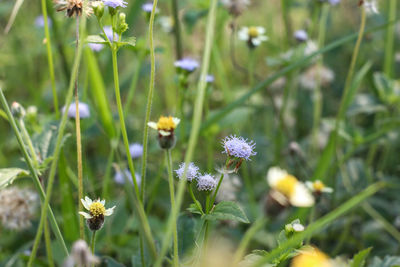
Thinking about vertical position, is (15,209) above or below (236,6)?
below

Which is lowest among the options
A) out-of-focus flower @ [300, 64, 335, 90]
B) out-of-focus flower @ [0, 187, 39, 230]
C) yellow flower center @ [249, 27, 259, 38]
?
out-of-focus flower @ [0, 187, 39, 230]

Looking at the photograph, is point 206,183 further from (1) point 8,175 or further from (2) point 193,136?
(1) point 8,175

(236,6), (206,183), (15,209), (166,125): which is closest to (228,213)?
(206,183)

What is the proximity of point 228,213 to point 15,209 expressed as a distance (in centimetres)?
63

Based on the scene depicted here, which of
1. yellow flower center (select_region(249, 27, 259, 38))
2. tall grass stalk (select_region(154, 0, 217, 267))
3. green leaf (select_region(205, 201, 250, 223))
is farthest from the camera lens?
yellow flower center (select_region(249, 27, 259, 38))

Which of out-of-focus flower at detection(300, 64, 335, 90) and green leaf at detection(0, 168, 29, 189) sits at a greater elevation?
out-of-focus flower at detection(300, 64, 335, 90)

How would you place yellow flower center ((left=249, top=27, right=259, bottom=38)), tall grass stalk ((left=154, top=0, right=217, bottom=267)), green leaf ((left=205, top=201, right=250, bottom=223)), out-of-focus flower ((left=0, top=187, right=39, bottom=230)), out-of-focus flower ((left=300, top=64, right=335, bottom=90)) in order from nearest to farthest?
tall grass stalk ((left=154, top=0, right=217, bottom=267))
green leaf ((left=205, top=201, right=250, bottom=223))
out-of-focus flower ((left=0, top=187, right=39, bottom=230))
yellow flower center ((left=249, top=27, right=259, bottom=38))
out-of-focus flower ((left=300, top=64, right=335, bottom=90))

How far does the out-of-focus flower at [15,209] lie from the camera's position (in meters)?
1.03

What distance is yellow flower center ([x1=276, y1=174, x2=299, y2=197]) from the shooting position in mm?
620

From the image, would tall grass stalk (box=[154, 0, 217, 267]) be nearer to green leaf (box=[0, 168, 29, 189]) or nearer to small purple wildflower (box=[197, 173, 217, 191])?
small purple wildflower (box=[197, 173, 217, 191])

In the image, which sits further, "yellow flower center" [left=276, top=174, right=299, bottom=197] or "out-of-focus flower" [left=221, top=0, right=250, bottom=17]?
"out-of-focus flower" [left=221, top=0, right=250, bottom=17]

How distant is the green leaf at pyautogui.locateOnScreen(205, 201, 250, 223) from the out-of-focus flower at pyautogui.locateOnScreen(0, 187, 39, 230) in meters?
0.58

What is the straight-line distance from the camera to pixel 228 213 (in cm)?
67

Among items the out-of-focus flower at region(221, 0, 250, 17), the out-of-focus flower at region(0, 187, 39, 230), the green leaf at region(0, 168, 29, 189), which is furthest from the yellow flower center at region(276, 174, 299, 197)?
the out-of-focus flower at region(221, 0, 250, 17)
